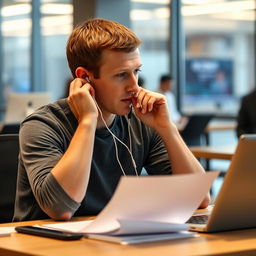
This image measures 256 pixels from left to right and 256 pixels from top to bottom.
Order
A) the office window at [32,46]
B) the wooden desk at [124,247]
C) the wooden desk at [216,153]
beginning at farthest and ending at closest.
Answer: the office window at [32,46] → the wooden desk at [216,153] → the wooden desk at [124,247]

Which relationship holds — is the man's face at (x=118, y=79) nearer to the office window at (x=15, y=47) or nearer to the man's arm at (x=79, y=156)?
the man's arm at (x=79, y=156)

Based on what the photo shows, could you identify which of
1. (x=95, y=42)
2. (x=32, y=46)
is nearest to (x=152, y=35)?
(x=32, y=46)

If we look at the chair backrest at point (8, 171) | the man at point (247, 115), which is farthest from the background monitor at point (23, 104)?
the chair backrest at point (8, 171)

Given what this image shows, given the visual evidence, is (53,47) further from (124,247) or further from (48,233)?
(124,247)

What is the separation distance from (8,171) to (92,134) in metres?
0.54

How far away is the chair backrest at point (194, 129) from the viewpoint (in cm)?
737

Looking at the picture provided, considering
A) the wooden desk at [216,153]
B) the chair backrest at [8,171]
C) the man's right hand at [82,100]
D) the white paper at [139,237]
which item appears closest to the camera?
the white paper at [139,237]

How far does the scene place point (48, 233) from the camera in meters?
1.76

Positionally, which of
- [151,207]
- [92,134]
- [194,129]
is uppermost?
[92,134]

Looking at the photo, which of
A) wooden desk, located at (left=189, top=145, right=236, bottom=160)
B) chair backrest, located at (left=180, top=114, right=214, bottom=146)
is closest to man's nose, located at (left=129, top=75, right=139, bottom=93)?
wooden desk, located at (left=189, top=145, right=236, bottom=160)

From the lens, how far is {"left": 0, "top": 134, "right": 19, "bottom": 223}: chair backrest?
2.52 meters

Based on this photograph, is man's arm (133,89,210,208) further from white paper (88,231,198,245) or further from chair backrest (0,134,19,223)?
white paper (88,231,198,245)

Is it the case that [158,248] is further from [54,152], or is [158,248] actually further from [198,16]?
[198,16]

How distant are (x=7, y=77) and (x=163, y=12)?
10.7 ft
